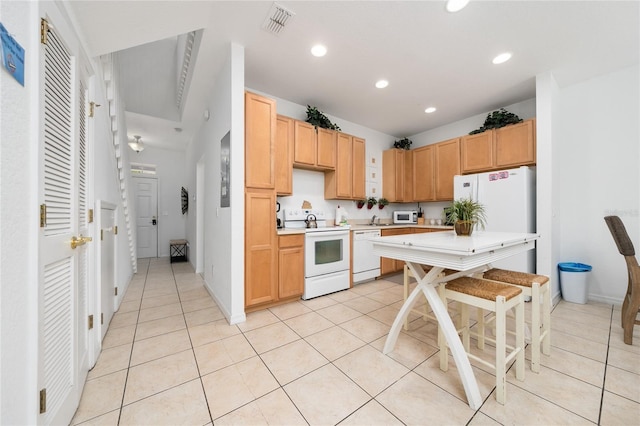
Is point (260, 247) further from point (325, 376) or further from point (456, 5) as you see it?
point (456, 5)

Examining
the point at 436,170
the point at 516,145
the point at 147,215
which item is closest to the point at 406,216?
the point at 436,170

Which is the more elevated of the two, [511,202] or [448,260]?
[511,202]

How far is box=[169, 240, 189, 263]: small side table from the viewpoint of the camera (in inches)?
207

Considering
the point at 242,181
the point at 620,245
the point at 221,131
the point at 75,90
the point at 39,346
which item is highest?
the point at 221,131

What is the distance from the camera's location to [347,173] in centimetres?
393

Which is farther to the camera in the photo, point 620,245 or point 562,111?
point 562,111

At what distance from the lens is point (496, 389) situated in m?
1.36

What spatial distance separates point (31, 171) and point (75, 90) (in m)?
0.74

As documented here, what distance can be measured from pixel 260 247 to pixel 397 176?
10.6 ft

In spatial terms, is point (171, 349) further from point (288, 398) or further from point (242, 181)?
point (242, 181)

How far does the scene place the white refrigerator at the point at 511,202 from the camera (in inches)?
117

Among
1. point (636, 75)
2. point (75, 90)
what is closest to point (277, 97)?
point (75, 90)

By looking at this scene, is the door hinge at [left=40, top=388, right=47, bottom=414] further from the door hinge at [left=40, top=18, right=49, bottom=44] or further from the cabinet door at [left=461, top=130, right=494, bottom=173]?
the cabinet door at [left=461, top=130, right=494, bottom=173]

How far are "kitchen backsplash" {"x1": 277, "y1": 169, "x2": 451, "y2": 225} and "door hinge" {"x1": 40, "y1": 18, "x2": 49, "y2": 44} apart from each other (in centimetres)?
262
